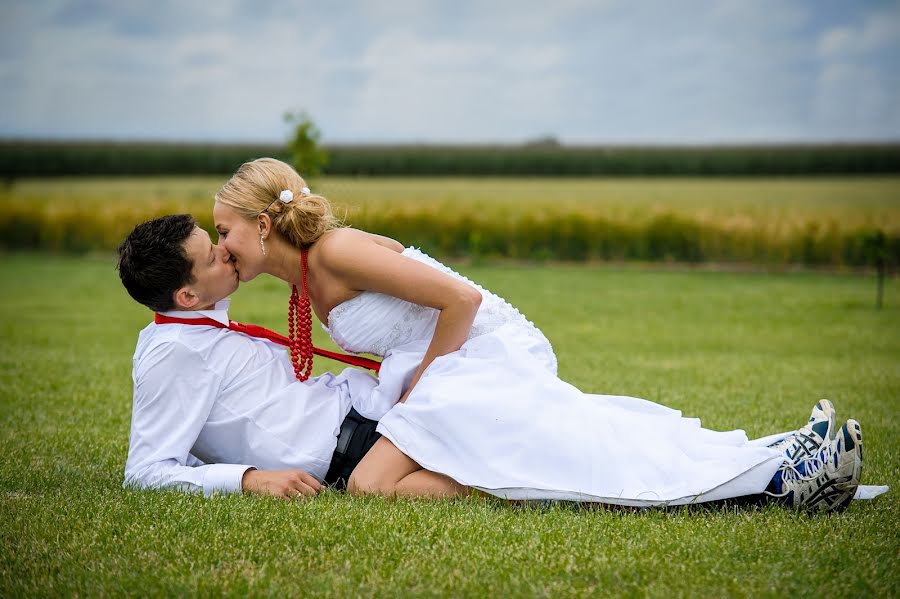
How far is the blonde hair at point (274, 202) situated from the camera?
4555mm

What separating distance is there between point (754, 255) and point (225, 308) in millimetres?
21586

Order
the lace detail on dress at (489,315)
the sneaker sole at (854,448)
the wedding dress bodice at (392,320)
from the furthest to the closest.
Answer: the lace detail on dress at (489,315) → the wedding dress bodice at (392,320) → the sneaker sole at (854,448)

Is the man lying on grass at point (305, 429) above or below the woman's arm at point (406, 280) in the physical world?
below

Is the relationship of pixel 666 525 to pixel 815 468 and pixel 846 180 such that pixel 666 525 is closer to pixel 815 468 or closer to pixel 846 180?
pixel 815 468

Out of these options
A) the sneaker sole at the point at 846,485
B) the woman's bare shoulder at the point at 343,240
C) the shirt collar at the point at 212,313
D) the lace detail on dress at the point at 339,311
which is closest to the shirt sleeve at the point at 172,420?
the shirt collar at the point at 212,313

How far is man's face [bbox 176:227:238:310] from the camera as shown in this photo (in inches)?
176

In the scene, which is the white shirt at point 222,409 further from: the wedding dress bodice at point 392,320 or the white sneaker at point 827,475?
the white sneaker at point 827,475

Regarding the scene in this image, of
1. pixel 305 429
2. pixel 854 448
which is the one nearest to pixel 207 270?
pixel 305 429

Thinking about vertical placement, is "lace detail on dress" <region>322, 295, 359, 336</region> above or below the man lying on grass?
above

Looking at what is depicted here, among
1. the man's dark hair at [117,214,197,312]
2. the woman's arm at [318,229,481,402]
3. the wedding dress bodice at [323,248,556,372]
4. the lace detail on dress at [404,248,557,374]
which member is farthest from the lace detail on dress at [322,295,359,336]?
the man's dark hair at [117,214,197,312]

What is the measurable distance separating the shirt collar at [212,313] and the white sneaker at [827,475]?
2.96 metres

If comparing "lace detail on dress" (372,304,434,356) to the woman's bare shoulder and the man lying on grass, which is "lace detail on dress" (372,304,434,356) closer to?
the man lying on grass

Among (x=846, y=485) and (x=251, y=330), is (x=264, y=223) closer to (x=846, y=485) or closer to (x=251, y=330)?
(x=251, y=330)

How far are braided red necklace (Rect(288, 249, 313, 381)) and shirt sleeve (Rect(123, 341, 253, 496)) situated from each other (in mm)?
538
